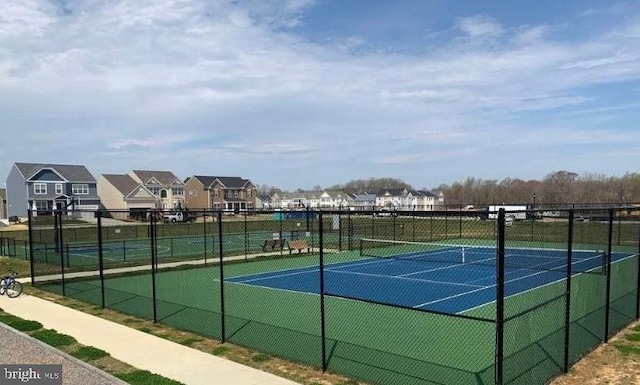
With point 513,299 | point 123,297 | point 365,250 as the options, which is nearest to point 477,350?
point 513,299

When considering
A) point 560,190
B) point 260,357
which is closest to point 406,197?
point 560,190

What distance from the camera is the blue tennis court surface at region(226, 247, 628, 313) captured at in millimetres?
16125

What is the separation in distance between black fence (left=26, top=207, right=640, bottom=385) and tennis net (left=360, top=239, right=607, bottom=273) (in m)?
0.17

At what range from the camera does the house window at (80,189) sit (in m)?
68.1

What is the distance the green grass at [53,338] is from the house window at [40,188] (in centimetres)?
6295

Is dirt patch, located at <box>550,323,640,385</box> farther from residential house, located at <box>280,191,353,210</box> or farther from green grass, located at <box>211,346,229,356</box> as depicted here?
residential house, located at <box>280,191,353,210</box>

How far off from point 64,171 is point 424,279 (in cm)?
6261

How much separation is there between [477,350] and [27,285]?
50.5ft

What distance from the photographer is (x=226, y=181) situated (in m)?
91.9

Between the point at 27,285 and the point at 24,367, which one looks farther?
the point at 27,285

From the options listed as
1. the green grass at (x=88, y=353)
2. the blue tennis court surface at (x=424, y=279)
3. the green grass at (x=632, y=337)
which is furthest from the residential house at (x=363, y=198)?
the green grass at (x=88, y=353)

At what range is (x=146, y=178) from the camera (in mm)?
83438

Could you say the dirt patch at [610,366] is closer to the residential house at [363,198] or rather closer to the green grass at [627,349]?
the green grass at [627,349]

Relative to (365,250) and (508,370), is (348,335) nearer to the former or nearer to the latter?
(508,370)
